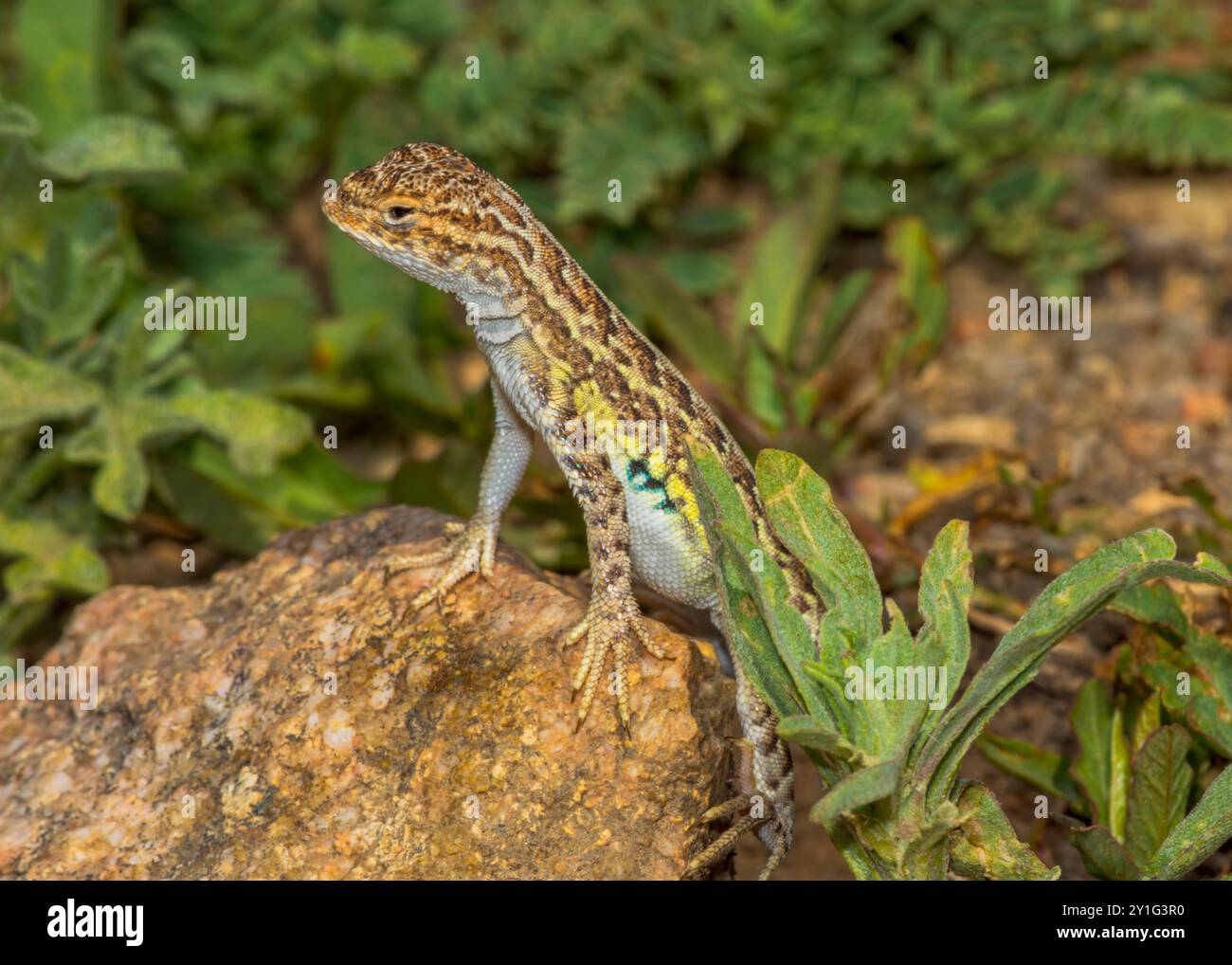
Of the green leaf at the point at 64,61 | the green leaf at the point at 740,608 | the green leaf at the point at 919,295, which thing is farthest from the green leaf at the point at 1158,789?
the green leaf at the point at 64,61

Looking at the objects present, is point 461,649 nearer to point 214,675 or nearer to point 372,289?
point 214,675

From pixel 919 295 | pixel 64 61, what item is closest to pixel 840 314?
pixel 919 295

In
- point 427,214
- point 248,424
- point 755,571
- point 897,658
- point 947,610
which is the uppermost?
point 427,214

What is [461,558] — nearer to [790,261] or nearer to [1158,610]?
[1158,610]

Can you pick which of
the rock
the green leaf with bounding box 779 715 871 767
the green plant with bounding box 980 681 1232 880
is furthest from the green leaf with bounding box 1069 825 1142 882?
the rock

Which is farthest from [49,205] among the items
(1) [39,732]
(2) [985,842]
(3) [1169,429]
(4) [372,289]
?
(3) [1169,429]

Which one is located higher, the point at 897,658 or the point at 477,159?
the point at 477,159
